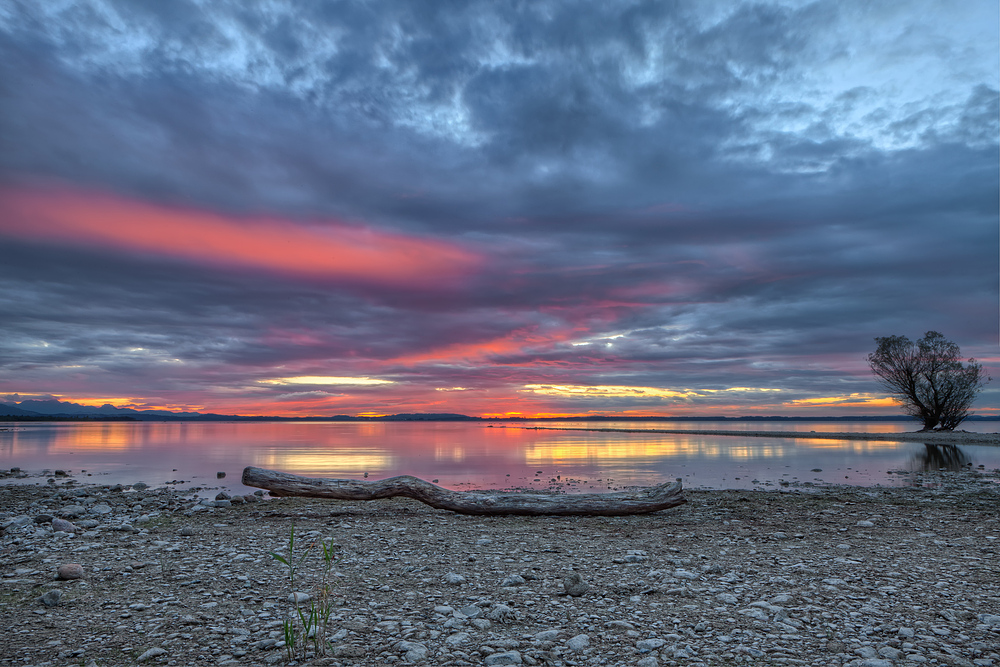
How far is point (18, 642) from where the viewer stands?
570 centimetres

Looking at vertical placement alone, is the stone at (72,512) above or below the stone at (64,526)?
below

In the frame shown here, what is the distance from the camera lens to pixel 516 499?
13.5 metres

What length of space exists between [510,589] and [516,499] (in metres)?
6.16

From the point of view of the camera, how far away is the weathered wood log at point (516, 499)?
520 inches

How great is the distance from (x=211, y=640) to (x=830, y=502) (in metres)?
15.6

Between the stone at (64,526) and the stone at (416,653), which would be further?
the stone at (64,526)

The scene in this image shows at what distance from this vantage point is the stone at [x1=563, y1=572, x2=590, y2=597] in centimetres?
702

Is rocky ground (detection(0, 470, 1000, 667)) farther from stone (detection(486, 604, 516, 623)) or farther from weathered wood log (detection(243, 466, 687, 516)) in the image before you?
weathered wood log (detection(243, 466, 687, 516))

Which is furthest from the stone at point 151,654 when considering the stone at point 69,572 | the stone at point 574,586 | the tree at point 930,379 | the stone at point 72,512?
the tree at point 930,379

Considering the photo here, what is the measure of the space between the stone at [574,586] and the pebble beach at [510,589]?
0.8 inches

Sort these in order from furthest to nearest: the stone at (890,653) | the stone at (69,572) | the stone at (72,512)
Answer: the stone at (72,512) → the stone at (69,572) → the stone at (890,653)

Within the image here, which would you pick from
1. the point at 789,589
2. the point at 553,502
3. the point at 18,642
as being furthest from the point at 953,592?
the point at 18,642

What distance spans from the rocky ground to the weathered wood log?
45cm

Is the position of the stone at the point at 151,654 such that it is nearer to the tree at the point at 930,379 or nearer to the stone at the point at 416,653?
the stone at the point at 416,653
